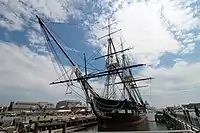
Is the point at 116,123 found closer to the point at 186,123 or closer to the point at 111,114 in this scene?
the point at 111,114

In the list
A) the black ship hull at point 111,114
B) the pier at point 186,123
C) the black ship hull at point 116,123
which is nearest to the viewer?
the pier at point 186,123

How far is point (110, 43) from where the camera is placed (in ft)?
151

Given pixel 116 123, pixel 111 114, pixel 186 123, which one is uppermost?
pixel 111 114

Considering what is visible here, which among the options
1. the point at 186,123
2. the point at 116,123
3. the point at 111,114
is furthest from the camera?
the point at 111,114

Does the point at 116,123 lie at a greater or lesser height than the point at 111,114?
lesser

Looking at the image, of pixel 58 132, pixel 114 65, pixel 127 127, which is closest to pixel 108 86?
pixel 114 65

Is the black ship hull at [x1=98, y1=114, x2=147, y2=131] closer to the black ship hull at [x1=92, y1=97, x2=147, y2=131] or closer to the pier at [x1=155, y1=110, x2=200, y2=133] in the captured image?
the black ship hull at [x1=92, y1=97, x2=147, y2=131]

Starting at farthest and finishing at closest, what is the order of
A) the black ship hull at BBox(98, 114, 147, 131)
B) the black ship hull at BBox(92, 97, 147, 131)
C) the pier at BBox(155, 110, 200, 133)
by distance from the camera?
the black ship hull at BBox(98, 114, 147, 131), the black ship hull at BBox(92, 97, 147, 131), the pier at BBox(155, 110, 200, 133)

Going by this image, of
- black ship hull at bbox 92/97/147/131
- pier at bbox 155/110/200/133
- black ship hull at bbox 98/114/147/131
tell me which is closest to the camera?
pier at bbox 155/110/200/133

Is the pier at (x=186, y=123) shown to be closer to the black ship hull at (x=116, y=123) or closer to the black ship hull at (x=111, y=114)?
the black ship hull at (x=116, y=123)

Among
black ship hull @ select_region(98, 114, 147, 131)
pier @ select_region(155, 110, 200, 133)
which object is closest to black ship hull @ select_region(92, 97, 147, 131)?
black ship hull @ select_region(98, 114, 147, 131)

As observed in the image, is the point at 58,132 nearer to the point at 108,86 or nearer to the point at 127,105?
the point at 127,105

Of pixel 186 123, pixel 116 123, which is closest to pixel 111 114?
pixel 116 123

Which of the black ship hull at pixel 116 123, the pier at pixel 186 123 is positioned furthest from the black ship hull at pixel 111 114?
the pier at pixel 186 123
